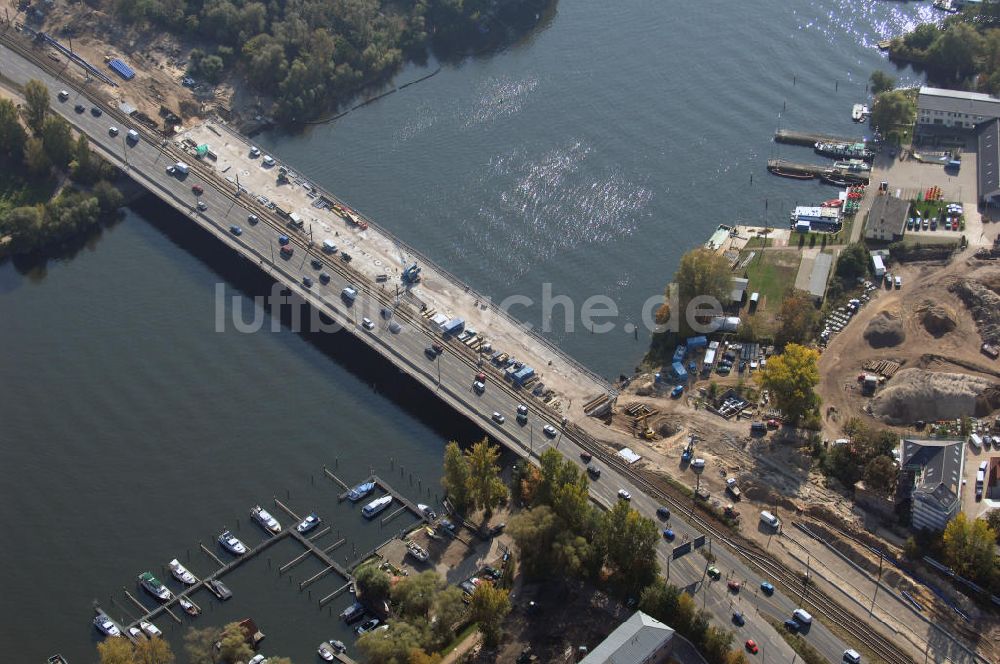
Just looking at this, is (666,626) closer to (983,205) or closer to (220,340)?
(220,340)

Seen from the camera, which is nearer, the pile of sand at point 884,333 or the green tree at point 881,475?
the green tree at point 881,475

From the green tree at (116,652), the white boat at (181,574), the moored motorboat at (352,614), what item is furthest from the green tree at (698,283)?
the green tree at (116,652)

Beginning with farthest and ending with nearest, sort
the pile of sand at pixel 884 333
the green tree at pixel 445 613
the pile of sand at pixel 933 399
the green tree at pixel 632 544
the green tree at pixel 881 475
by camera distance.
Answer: the pile of sand at pixel 884 333 → the pile of sand at pixel 933 399 → the green tree at pixel 881 475 → the green tree at pixel 632 544 → the green tree at pixel 445 613

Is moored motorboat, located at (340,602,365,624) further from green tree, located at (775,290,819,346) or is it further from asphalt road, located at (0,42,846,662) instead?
green tree, located at (775,290,819,346)

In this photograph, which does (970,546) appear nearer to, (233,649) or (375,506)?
(375,506)

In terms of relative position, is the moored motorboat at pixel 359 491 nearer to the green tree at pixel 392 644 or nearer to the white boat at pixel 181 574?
the white boat at pixel 181 574

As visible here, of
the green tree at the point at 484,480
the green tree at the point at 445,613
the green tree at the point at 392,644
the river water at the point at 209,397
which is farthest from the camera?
the green tree at the point at 484,480

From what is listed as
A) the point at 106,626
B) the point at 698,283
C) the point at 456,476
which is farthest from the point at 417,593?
the point at 698,283
